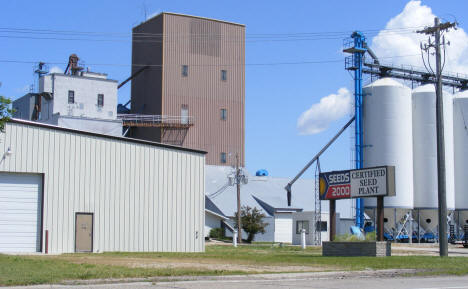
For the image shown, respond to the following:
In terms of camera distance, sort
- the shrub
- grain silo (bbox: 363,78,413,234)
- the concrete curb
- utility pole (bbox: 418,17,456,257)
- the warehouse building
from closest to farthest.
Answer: the concrete curb < utility pole (bbox: 418,17,456,257) < grain silo (bbox: 363,78,413,234) < the shrub < the warehouse building

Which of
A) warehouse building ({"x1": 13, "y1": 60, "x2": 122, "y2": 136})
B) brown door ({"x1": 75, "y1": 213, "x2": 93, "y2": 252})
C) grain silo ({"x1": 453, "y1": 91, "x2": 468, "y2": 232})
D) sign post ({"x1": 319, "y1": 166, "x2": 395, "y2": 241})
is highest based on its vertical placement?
warehouse building ({"x1": 13, "y1": 60, "x2": 122, "y2": 136})

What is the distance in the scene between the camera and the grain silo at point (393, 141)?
58156mm

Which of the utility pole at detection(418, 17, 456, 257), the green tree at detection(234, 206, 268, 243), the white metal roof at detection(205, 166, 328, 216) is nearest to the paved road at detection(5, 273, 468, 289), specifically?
the utility pole at detection(418, 17, 456, 257)

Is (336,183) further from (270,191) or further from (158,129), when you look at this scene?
(158,129)

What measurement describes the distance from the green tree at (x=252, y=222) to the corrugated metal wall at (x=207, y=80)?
18.2 metres

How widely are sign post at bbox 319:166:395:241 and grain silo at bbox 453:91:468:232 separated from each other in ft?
110

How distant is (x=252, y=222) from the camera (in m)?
63.9

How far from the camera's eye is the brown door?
33219 millimetres

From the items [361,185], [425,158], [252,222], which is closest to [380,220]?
[361,185]

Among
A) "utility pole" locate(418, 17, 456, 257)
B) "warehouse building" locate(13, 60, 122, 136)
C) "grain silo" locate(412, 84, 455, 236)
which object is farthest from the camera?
"warehouse building" locate(13, 60, 122, 136)

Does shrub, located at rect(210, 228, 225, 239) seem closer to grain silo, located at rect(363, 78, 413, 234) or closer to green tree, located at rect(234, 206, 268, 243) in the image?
green tree, located at rect(234, 206, 268, 243)

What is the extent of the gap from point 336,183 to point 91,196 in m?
12.4

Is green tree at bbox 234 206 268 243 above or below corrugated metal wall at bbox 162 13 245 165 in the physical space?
below

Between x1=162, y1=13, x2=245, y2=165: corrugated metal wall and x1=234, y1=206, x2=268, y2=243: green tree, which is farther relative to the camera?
x1=162, y1=13, x2=245, y2=165: corrugated metal wall
